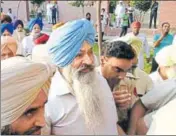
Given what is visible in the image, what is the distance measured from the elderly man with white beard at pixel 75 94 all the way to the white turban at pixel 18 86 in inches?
10.1

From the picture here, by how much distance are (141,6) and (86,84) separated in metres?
0.38

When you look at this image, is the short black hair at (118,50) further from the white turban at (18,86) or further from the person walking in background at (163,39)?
the white turban at (18,86)

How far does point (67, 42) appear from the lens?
4.27 ft

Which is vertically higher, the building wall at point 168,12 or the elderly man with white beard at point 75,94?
the building wall at point 168,12

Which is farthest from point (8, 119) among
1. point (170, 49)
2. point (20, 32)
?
point (20, 32)

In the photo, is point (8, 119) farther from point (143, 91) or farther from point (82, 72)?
point (143, 91)

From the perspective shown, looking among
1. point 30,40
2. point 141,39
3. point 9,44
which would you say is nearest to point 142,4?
point 141,39

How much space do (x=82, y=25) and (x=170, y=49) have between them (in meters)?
0.35

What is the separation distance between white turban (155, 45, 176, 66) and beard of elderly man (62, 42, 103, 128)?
28 centimetres

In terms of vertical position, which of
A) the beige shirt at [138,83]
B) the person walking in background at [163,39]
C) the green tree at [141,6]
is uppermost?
the green tree at [141,6]

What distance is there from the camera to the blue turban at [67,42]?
1313 millimetres

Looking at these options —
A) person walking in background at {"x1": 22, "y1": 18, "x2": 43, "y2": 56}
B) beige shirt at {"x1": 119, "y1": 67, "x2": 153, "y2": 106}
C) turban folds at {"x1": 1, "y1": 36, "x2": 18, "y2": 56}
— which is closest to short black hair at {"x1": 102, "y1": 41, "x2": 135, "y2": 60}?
beige shirt at {"x1": 119, "y1": 67, "x2": 153, "y2": 106}

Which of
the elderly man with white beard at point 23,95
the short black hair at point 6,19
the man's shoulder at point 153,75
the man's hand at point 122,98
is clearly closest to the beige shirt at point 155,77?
the man's shoulder at point 153,75

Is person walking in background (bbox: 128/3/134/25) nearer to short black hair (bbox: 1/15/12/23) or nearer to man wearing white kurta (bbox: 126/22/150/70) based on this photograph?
man wearing white kurta (bbox: 126/22/150/70)
